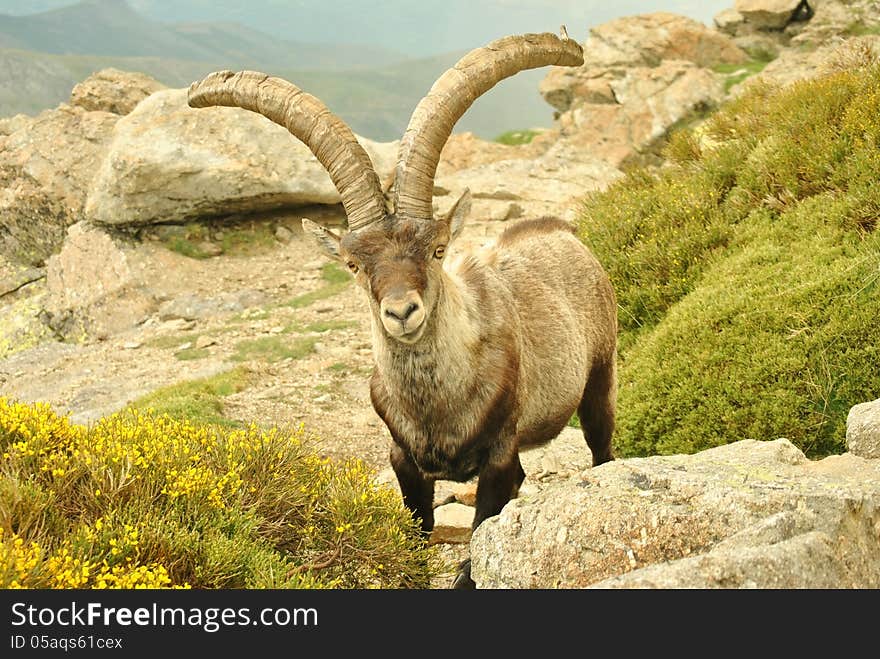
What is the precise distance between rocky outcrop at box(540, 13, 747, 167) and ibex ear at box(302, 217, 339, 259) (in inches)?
628

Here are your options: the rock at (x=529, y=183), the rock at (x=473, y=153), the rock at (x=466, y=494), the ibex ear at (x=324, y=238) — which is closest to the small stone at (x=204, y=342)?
the rock at (x=529, y=183)

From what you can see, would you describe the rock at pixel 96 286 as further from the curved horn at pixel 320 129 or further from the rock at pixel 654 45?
the rock at pixel 654 45

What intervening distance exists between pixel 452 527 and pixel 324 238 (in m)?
2.66

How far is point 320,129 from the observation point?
5.32 meters

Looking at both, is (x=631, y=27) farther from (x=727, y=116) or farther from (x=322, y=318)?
(x=322, y=318)

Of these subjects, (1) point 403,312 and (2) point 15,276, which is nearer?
(1) point 403,312

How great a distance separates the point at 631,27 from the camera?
28359mm

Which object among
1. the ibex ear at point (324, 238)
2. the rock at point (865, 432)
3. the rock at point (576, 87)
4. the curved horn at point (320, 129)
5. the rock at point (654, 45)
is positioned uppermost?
the rock at point (654, 45)

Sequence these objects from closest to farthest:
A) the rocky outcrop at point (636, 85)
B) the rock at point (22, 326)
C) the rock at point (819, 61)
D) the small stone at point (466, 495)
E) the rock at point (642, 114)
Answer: the small stone at point (466, 495), the rock at point (819, 61), the rock at point (22, 326), the rock at point (642, 114), the rocky outcrop at point (636, 85)

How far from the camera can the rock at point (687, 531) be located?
313 centimetres

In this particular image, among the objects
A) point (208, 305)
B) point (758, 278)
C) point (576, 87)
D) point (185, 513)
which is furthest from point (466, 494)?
point (576, 87)

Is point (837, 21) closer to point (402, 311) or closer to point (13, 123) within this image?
point (13, 123)

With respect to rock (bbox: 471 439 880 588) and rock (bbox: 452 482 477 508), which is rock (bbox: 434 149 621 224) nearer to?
rock (bbox: 452 482 477 508)

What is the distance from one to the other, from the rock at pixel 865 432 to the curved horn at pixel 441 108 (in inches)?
124
